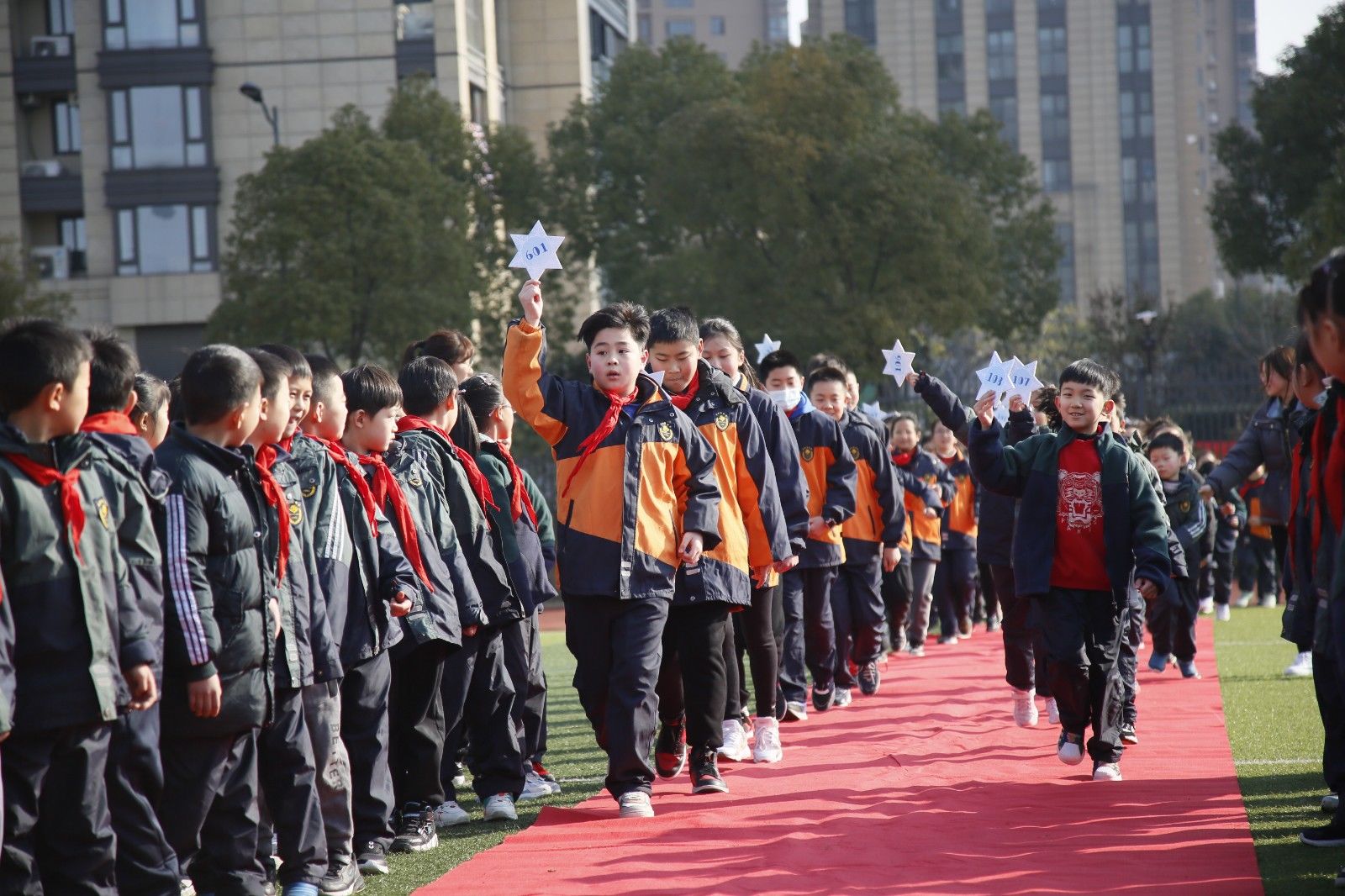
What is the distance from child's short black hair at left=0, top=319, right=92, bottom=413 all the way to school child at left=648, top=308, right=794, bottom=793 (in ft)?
9.88

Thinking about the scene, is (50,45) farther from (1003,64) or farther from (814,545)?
(1003,64)

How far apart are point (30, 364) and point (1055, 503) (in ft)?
14.7

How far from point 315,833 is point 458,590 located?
1385 millimetres

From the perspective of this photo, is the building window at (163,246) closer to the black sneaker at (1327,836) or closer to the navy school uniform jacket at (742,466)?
the navy school uniform jacket at (742,466)

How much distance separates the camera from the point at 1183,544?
35.8 feet

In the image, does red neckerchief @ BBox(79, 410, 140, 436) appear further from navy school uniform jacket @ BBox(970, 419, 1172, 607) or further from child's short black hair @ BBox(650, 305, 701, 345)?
navy school uniform jacket @ BBox(970, 419, 1172, 607)

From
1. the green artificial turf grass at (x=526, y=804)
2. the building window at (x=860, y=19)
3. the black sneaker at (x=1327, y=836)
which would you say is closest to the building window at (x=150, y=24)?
the green artificial turf grass at (x=526, y=804)

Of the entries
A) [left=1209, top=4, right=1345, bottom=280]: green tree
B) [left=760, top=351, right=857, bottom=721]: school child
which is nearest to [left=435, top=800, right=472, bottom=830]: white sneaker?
[left=760, top=351, right=857, bottom=721]: school child

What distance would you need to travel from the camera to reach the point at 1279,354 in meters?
8.39

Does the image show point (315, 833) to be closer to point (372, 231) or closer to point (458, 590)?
point (458, 590)

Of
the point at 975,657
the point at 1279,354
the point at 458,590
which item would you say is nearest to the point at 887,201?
the point at 975,657

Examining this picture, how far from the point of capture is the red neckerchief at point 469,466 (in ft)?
22.3

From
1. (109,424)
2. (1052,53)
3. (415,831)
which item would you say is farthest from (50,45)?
(1052,53)

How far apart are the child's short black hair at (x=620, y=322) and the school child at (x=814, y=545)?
246 centimetres
